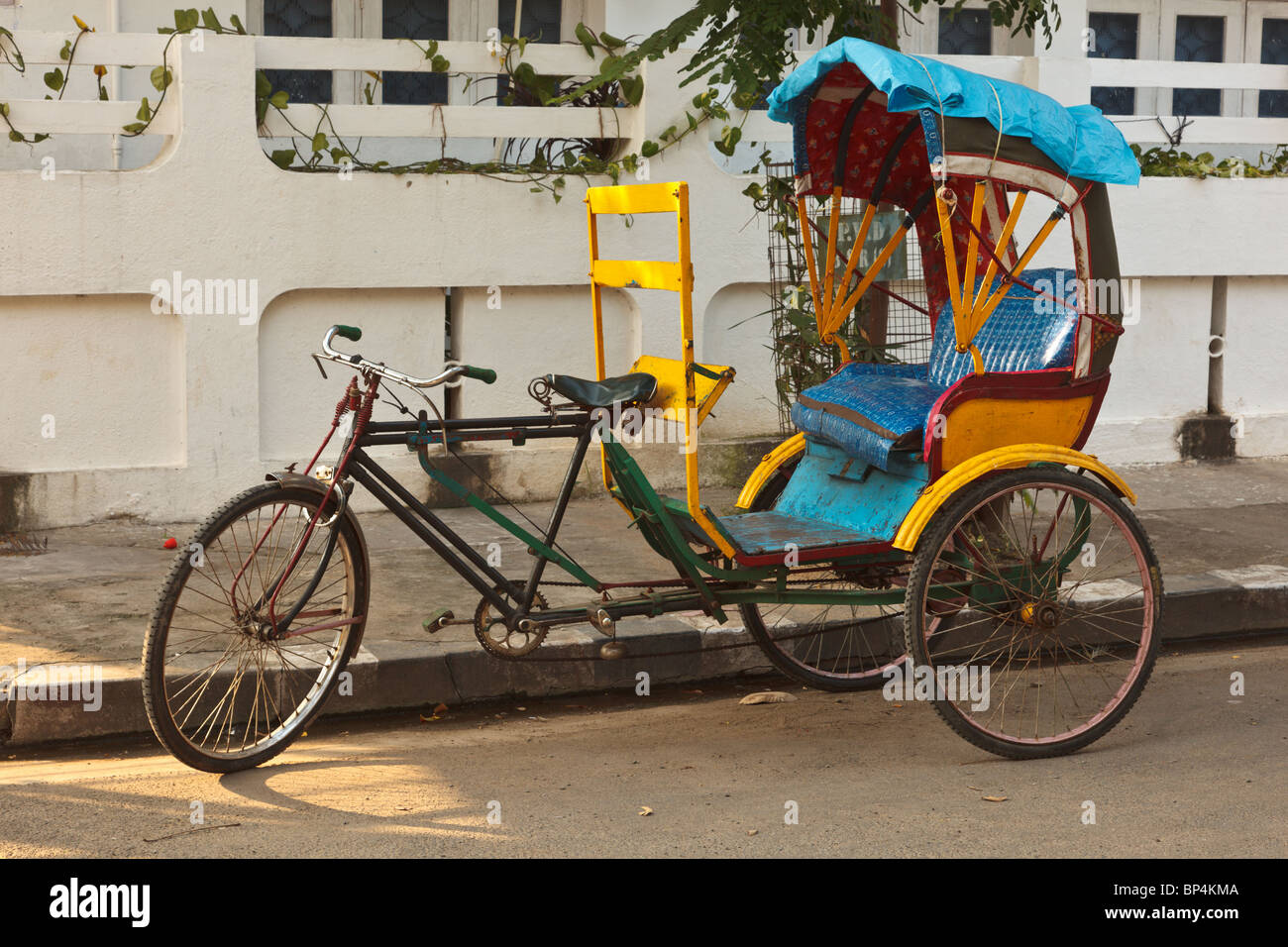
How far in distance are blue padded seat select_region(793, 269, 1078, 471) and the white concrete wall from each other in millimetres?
2505

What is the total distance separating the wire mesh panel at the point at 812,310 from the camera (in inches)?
292

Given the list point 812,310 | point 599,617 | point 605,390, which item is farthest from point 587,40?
point 599,617

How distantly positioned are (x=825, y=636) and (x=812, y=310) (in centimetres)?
233

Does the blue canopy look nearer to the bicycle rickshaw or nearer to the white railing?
the bicycle rickshaw

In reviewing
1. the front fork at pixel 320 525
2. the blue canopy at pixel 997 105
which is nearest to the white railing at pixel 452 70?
the blue canopy at pixel 997 105

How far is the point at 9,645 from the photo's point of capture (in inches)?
197

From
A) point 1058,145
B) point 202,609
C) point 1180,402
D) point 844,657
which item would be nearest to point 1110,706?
point 844,657

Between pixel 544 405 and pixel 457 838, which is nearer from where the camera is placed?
pixel 457 838

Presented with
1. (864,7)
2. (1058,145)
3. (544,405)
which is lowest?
(544,405)

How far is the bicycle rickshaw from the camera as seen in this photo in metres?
4.20

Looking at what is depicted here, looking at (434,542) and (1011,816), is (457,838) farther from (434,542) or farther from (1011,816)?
(1011,816)

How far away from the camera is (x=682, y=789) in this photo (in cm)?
416

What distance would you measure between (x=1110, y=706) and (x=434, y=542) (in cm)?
215

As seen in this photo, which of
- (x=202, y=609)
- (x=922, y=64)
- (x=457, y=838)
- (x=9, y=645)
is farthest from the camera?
(x=202, y=609)
